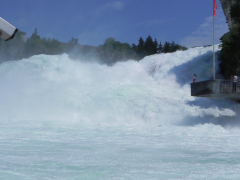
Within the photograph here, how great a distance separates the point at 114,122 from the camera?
18594mm

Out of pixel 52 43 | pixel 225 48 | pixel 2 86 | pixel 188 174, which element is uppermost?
pixel 52 43

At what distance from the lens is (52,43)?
6306 cm

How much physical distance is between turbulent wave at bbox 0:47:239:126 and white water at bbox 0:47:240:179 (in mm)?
62

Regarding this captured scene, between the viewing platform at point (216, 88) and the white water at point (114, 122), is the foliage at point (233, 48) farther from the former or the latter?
the viewing platform at point (216, 88)

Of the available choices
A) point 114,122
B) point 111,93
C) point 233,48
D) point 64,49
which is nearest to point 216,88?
point 114,122

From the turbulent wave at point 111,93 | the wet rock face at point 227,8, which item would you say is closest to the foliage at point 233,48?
the turbulent wave at point 111,93

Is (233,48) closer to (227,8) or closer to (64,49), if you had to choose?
(227,8)

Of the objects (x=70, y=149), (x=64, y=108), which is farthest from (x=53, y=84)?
(x=70, y=149)

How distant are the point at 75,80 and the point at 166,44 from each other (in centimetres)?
5534

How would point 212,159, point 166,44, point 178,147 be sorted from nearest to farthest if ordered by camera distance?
point 212,159
point 178,147
point 166,44

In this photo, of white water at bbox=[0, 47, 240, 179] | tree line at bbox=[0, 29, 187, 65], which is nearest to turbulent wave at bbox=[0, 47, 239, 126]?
white water at bbox=[0, 47, 240, 179]

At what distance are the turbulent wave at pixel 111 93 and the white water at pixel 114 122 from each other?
0.06m

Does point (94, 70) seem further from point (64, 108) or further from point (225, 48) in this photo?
point (225, 48)

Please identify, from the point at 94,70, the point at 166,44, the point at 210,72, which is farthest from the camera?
the point at 166,44
